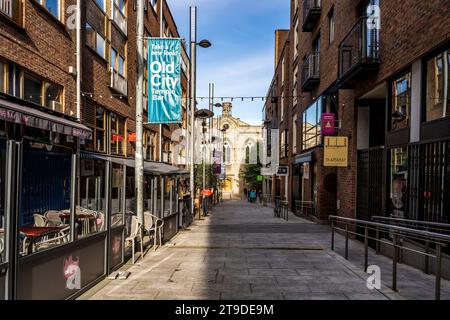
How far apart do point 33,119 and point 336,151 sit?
10.9 m

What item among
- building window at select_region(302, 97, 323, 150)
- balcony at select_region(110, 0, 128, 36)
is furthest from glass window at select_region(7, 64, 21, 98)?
building window at select_region(302, 97, 323, 150)

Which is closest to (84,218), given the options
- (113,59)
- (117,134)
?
(117,134)

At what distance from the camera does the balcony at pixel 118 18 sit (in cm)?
→ 1557

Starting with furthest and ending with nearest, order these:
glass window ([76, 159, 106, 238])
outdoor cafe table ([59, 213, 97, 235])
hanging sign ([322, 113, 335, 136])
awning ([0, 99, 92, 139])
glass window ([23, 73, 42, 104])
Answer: hanging sign ([322, 113, 335, 136]) < glass window ([23, 73, 42, 104]) < glass window ([76, 159, 106, 238]) < outdoor cafe table ([59, 213, 97, 235]) < awning ([0, 99, 92, 139])

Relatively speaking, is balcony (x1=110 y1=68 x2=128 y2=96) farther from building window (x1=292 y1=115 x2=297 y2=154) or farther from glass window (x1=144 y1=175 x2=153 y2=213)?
building window (x1=292 y1=115 x2=297 y2=154)

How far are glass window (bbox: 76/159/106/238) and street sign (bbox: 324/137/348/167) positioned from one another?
332 inches

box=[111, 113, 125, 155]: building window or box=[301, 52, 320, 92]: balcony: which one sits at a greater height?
box=[301, 52, 320, 92]: balcony

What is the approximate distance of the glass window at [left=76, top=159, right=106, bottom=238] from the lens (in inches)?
273

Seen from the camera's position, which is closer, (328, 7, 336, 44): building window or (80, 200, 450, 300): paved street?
(80, 200, 450, 300): paved street

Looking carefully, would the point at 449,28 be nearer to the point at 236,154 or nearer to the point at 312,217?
the point at 312,217

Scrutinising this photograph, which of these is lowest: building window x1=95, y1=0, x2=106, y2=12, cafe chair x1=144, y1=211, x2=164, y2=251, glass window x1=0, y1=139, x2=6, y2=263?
cafe chair x1=144, y1=211, x2=164, y2=251

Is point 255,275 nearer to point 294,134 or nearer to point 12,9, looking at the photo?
point 12,9

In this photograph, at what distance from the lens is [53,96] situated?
10.9m

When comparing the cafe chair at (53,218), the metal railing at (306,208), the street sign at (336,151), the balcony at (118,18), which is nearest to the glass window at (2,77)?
the cafe chair at (53,218)
